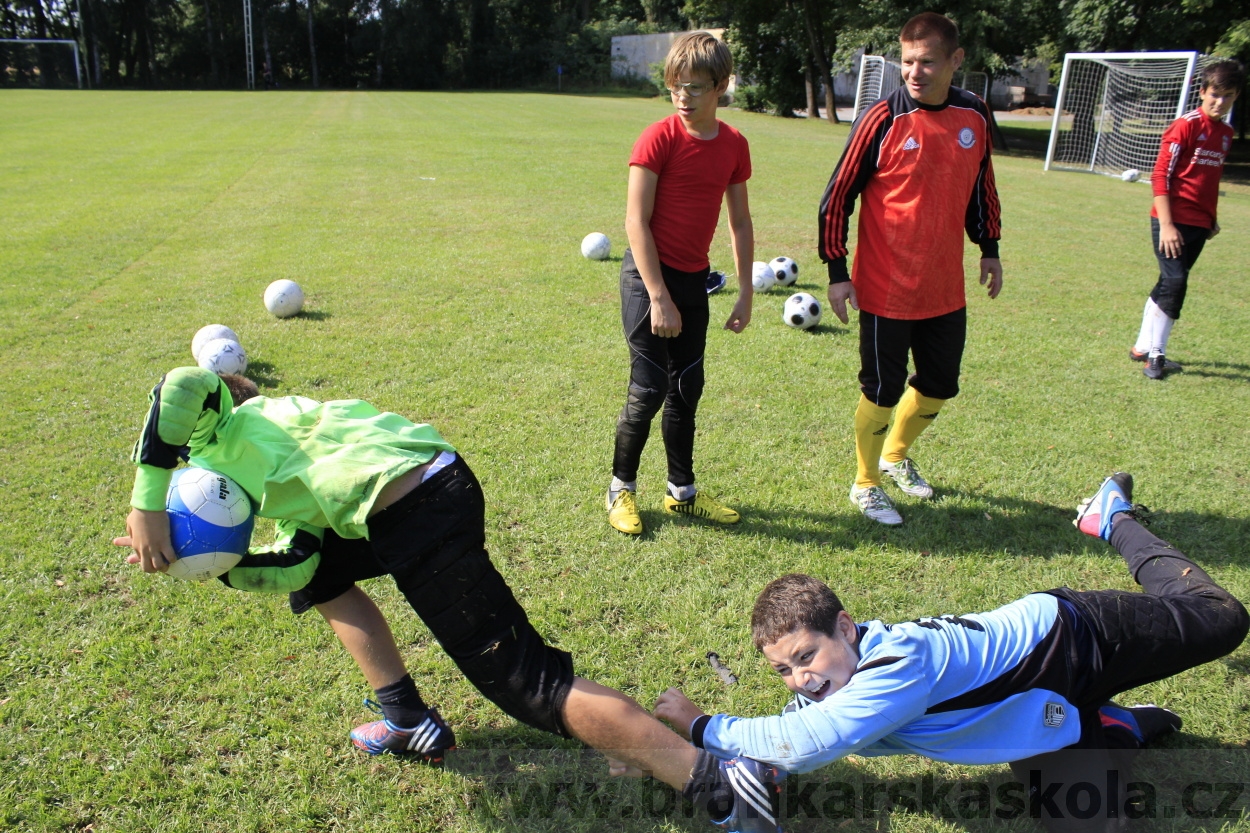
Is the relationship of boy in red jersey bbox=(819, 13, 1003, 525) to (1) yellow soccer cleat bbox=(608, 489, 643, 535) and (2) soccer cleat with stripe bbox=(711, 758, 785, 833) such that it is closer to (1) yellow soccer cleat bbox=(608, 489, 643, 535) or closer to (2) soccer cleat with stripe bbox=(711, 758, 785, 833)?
(1) yellow soccer cleat bbox=(608, 489, 643, 535)

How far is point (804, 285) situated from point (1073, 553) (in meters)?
5.16

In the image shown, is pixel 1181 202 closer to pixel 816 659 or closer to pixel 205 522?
pixel 816 659

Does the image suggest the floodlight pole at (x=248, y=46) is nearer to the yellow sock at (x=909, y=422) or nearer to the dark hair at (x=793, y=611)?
the yellow sock at (x=909, y=422)

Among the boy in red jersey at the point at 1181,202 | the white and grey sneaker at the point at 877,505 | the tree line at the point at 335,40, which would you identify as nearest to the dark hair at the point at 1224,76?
the boy in red jersey at the point at 1181,202

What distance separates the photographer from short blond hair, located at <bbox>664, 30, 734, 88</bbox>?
3.31 meters

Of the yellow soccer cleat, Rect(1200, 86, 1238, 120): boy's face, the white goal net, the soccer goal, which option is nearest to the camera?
the yellow soccer cleat

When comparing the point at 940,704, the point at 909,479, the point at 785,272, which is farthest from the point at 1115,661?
Answer: the point at 785,272

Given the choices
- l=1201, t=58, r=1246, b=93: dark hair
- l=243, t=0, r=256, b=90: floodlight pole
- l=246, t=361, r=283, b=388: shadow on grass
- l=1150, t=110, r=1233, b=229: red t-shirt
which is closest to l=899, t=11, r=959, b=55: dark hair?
l=1201, t=58, r=1246, b=93: dark hair

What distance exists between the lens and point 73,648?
3168 millimetres

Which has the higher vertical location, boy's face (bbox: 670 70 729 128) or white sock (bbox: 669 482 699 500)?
boy's face (bbox: 670 70 729 128)

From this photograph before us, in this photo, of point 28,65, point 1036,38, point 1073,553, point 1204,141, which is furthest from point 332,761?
point 28,65

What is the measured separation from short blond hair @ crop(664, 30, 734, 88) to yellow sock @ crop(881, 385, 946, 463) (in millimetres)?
2022

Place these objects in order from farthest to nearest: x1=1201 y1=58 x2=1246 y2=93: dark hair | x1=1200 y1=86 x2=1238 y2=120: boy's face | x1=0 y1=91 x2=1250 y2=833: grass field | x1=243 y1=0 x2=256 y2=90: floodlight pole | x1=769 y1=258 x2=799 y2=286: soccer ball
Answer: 1. x1=243 y1=0 x2=256 y2=90: floodlight pole
2. x1=769 y1=258 x2=799 y2=286: soccer ball
3. x1=1200 y1=86 x2=1238 y2=120: boy's face
4. x1=1201 y1=58 x2=1246 y2=93: dark hair
5. x1=0 y1=91 x2=1250 y2=833: grass field

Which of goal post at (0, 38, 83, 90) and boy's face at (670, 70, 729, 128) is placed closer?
boy's face at (670, 70, 729, 128)
